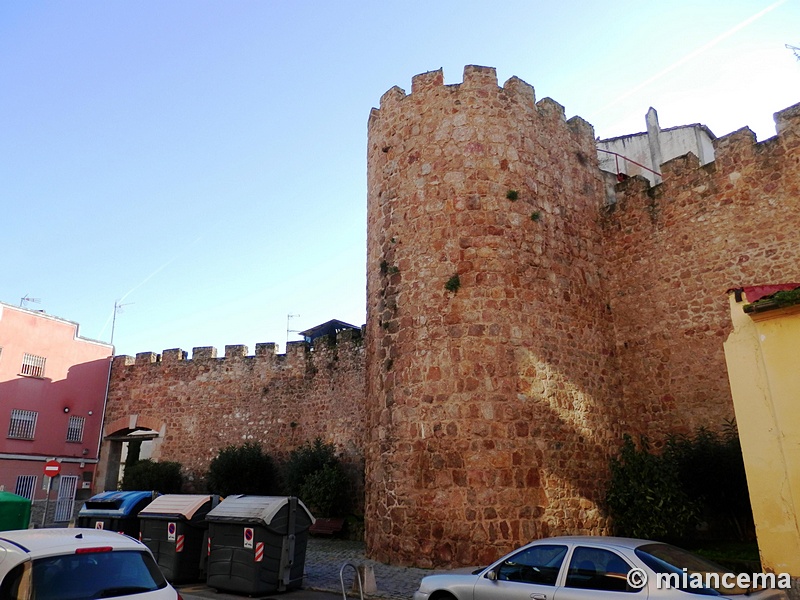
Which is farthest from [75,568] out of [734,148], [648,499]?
[734,148]

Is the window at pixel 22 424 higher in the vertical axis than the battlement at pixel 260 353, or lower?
lower

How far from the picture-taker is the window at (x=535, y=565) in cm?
579

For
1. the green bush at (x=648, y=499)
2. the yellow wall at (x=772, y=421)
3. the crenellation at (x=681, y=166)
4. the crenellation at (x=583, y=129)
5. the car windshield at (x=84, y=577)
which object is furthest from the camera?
the crenellation at (x=583, y=129)

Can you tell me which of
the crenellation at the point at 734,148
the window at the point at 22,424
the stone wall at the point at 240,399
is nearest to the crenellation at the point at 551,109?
the crenellation at the point at 734,148

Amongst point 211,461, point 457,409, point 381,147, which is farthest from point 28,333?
point 457,409

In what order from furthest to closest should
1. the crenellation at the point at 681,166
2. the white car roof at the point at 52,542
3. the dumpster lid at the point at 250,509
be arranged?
1. the crenellation at the point at 681,166
2. the dumpster lid at the point at 250,509
3. the white car roof at the point at 52,542

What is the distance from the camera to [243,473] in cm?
1819

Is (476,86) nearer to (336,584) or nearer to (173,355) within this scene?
(336,584)

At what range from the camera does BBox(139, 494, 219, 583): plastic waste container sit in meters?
9.55

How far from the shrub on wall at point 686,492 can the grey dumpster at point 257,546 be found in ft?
18.3

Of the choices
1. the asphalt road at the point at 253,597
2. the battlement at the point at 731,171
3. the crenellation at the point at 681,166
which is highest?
the crenellation at the point at 681,166

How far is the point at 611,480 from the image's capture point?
1120 centimetres

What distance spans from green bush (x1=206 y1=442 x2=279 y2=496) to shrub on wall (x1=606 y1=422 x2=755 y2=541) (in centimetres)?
1099

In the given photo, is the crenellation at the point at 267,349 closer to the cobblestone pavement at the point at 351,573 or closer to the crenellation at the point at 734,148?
the cobblestone pavement at the point at 351,573
